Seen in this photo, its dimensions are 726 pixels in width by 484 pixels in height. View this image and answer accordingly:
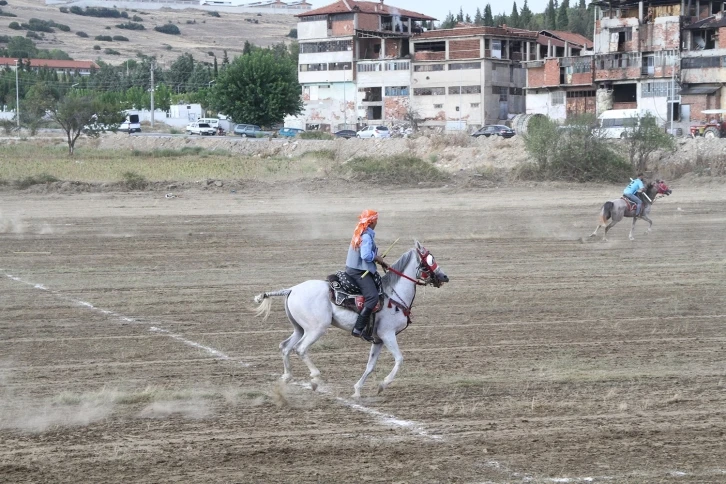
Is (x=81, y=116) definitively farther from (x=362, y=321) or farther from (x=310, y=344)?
(x=362, y=321)

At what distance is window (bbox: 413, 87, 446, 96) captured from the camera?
93438mm

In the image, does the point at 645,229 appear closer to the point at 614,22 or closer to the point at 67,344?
the point at 67,344

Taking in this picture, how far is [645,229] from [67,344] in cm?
1849

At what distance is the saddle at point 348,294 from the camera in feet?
33.7

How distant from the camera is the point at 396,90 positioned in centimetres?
9588

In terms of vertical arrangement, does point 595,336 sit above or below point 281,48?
below

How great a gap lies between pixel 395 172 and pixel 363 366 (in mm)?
30365

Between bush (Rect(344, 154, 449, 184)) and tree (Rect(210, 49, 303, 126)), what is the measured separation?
4990 centimetres

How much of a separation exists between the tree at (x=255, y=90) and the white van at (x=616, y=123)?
3445 cm

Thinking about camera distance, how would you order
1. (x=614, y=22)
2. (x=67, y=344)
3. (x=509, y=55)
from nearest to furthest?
(x=67, y=344) → (x=614, y=22) → (x=509, y=55)

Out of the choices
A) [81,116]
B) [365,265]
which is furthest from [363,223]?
[81,116]

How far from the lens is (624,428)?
362 inches

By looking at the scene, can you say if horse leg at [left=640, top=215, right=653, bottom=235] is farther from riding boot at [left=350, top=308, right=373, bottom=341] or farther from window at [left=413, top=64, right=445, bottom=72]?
window at [left=413, top=64, right=445, bottom=72]

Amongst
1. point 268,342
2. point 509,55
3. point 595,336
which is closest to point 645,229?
point 595,336
